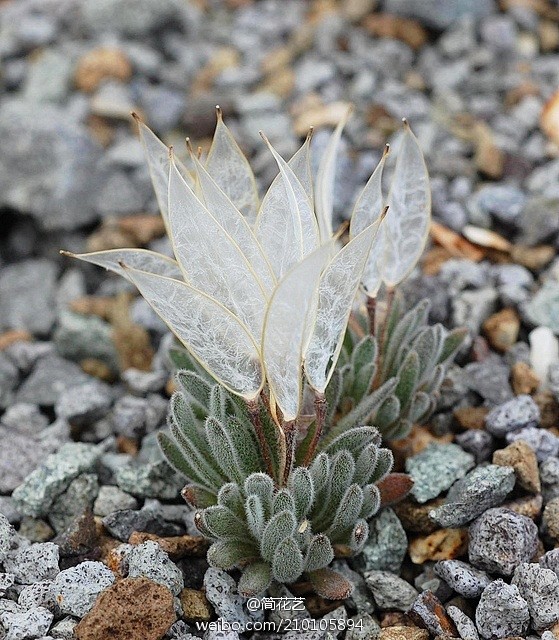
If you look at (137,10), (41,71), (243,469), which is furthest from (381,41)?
(243,469)

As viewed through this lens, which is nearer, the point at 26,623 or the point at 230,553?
the point at 26,623

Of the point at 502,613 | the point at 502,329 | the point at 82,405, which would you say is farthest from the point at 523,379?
the point at 82,405

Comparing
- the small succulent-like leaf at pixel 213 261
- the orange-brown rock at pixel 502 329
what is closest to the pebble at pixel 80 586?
the small succulent-like leaf at pixel 213 261

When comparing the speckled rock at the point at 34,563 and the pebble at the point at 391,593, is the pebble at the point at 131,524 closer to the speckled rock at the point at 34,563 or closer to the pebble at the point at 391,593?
the speckled rock at the point at 34,563

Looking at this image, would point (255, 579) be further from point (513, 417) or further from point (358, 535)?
point (513, 417)

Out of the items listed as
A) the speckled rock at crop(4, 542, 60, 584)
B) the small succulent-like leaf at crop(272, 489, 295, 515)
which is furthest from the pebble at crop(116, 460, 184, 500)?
the small succulent-like leaf at crop(272, 489, 295, 515)

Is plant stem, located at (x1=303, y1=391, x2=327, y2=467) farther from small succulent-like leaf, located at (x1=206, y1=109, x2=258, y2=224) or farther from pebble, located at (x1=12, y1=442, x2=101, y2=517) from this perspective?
pebble, located at (x1=12, y1=442, x2=101, y2=517)
